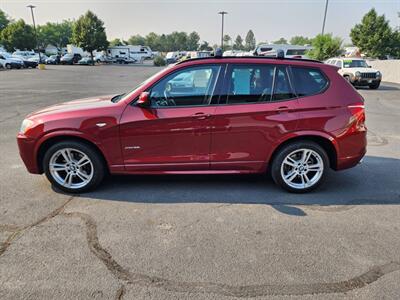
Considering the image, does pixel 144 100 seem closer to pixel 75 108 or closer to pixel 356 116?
pixel 75 108

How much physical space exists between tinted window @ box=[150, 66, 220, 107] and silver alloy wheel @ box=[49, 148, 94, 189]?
1236 mm

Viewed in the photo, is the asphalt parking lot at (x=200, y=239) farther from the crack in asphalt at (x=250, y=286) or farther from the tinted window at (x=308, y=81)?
the tinted window at (x=308, y=81)

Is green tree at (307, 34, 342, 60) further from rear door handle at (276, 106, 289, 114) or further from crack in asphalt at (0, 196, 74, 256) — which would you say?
crack in asphalt at (0, 196, 74, 256)

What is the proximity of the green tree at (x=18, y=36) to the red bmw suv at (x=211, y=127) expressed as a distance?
67456mm

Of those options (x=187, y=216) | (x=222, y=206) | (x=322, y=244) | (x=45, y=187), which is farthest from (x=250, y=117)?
(x=45, y=187)

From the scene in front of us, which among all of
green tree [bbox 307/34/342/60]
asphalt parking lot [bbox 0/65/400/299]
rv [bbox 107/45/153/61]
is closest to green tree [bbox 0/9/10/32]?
rv [bbox 107/45/153/61]

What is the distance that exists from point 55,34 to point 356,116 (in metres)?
115

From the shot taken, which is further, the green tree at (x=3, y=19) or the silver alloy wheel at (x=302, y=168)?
the green tree at (x=3, y=19)

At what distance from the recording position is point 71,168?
4.23 metres

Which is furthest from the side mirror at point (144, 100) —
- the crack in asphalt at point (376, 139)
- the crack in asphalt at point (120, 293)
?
the crack in asphalt at point (376, 139)

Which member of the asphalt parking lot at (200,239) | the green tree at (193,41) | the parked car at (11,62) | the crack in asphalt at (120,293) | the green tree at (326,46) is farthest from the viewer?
the green tree at (193,41)

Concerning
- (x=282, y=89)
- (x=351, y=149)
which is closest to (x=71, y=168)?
→ (x=282, y=89)

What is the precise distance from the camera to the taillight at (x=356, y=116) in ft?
13.6

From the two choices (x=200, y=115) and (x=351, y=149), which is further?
(x=351, y=149)
